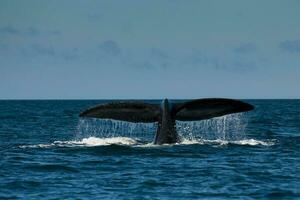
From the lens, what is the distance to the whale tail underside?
55.4 feet

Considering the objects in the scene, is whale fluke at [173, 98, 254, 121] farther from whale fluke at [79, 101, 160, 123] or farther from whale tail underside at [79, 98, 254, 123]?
whale fluke at [79, 101, 160, 123]

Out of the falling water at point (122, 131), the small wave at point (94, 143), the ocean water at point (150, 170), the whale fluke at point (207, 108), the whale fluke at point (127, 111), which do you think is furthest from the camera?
the falling water at point (122, 131)

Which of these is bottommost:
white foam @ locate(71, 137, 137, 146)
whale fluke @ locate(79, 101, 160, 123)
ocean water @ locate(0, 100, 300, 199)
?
ocean water @ locate(0, 100, 300, 199)

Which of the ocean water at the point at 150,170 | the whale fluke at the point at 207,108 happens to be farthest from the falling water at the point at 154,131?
the ocean water at the point at 150,170

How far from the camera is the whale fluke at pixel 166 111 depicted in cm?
1692

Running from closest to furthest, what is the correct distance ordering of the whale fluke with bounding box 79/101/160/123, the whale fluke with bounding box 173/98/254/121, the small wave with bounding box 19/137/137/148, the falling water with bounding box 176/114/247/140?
the whale fluke with bounding box 173/98/254/121
the whale fluke with bounding box 79/101/160/123
the small wave with bounding box 19/137/137/148
the falling water with bounding box 176/114/247/140

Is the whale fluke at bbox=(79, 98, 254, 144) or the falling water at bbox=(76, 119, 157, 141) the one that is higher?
the whale fluke at bbox=(79, 98, 254, 144)

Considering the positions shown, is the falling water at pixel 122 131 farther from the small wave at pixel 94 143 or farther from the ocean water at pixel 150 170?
the ocean water at pixel 150 170

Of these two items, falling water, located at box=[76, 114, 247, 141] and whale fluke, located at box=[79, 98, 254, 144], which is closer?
whale fluke, located at box=[79, 98, 254, 144]

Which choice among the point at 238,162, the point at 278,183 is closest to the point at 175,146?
the point at 238,162

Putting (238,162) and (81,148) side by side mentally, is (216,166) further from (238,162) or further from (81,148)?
(81,148)

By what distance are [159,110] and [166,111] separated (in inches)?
7.7

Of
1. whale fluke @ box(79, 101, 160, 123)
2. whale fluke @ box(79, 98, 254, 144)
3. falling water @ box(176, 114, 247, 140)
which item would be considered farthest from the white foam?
whale fluke @ box(79, 101, 160, 123)

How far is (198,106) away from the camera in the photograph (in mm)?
17312
